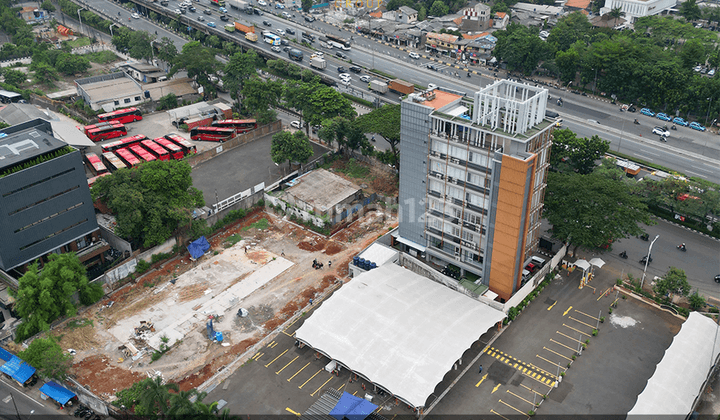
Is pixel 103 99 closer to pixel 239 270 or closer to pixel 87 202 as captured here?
pixel 87 202

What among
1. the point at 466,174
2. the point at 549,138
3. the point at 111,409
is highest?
the point at 549,138

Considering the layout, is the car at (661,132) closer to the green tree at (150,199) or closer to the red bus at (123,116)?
the green tree at (150,199)

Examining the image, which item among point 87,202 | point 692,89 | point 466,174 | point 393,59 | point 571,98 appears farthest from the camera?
point 393,59

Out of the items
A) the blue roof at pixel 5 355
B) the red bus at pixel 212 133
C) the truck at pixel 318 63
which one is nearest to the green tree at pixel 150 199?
the blue roof at pixel 5 355

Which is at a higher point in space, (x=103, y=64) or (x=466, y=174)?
(x=466, y=174)

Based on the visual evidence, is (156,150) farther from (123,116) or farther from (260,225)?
(260,225)

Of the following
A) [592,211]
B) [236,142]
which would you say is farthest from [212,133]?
[592,211]

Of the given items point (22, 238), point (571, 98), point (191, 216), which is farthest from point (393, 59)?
point (22, 238)

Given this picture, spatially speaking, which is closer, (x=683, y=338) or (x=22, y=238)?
(x=683, y=338)
